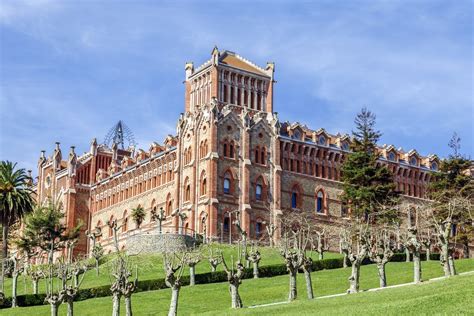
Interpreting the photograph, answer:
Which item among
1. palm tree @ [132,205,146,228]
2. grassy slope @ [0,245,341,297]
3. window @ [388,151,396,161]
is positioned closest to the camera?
grassy slope @ [0,245,341,297]

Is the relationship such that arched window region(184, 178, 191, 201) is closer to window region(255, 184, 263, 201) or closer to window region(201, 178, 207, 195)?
window region(201, 178, 207, 195)

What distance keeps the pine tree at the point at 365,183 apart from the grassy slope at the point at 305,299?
15690 millimetres

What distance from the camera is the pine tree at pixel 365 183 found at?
91938 millimetres

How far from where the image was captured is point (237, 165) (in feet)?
335

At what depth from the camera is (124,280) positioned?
182 feet

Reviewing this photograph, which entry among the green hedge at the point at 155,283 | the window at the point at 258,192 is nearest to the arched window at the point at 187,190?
the window at the point at 258,192

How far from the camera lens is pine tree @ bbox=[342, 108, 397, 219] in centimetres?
9194

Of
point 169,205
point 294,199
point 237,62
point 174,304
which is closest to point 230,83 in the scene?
point 237,62

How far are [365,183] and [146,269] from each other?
26267 millimetres

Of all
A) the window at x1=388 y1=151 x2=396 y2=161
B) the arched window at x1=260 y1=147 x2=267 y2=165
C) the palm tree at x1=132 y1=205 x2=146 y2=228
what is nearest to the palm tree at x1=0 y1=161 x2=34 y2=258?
the palm tree at x1=132 y1=205 x2=146 y2=228

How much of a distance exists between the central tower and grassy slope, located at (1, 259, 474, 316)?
35042 millimetres

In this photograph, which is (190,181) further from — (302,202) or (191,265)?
(191,265)

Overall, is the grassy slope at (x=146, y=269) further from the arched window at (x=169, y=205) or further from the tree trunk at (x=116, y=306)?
the tree trunk at (x=116, y=306)

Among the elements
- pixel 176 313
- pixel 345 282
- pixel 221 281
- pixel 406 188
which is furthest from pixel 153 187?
pixel 176 313
